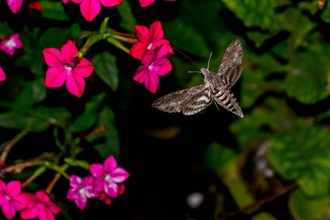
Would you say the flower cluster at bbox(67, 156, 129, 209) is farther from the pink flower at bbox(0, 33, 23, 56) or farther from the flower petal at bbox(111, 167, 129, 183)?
the pink flower at bbox(0, 33, 23, 56)

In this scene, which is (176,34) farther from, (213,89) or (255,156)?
(255,156)

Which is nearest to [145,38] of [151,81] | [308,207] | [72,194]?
[151,81]

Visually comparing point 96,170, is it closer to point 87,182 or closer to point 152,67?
point 87,182

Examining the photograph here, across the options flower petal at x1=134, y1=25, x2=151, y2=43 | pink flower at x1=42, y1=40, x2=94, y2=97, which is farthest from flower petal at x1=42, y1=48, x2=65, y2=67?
flower petal at x1=134, y1=25, x2=151, y2=43

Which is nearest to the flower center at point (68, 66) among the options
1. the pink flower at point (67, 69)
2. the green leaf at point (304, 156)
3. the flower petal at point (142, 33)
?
the pink flower at point (67, 69)

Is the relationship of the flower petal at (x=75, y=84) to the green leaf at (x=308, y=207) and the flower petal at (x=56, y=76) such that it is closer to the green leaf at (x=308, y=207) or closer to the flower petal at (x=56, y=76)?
the flower petal at (x=56, y=76)

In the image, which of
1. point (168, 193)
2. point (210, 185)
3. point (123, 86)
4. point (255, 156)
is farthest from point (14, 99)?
point (255, 156)
